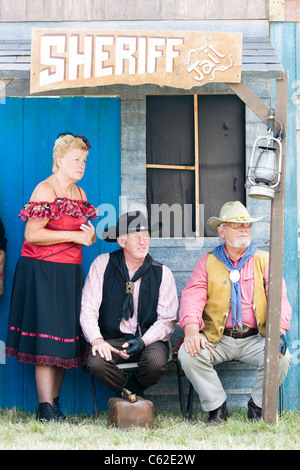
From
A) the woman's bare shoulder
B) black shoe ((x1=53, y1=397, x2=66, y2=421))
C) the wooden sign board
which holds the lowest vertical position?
black shoe ((x1=53, y1=397, x2=66, y2=421))

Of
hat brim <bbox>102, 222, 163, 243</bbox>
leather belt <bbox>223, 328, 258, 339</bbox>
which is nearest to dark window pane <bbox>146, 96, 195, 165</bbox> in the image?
hat brim <bbox>102, 222, 163, 243</bbox>

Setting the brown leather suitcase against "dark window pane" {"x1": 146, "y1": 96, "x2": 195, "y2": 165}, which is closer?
the brown leather suitcase

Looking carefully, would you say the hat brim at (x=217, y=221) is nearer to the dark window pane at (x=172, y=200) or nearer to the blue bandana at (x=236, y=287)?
the blue bandana at (x=236, y=287)

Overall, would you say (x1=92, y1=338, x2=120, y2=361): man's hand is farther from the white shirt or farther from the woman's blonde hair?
the woman's blonde hair

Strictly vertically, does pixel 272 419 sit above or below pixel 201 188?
below

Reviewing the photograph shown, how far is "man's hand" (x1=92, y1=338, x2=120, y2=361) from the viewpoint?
5.36 metres

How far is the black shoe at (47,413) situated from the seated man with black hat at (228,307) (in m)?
1.07

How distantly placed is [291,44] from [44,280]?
299 cm

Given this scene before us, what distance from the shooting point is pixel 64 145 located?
573 cm

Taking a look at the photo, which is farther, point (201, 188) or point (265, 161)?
point (201, 188)

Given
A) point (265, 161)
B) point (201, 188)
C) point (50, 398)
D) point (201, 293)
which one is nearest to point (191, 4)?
point (201, 188)

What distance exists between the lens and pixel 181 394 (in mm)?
5766

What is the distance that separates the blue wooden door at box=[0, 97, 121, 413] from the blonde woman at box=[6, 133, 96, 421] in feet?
1.60
